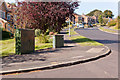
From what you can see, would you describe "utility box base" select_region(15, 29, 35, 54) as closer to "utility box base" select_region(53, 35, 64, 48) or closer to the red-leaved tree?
"utility box base" select_region(53, 35, 64, 48)

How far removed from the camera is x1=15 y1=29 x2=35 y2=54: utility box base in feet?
32.3

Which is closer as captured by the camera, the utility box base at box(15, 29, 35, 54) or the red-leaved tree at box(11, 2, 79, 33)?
the utility box base at box(15, 29, 35, 54)

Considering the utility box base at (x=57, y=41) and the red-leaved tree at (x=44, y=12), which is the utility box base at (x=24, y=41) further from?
the red-leaved tree at (x=44, y=12)

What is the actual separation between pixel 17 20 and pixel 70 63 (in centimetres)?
1144

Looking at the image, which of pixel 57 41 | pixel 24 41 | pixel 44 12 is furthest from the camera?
pixel 44 12

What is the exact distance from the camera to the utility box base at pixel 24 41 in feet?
32.3

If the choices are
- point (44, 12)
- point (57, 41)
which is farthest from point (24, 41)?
point (44, 12)

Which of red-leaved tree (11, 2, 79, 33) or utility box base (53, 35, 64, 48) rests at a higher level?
red-leaved tree (11, 2, 79, 33)

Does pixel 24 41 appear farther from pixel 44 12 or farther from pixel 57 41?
pixel 44 12

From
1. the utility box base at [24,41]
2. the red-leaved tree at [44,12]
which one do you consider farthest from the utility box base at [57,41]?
the utility box base at [24,41]

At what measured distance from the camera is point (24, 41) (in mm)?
10195

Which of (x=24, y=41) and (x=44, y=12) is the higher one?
(x=44, y=12)

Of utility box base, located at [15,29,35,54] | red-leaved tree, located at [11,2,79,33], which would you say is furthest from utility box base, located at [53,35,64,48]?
utility box base, located at [15,29,35,54]

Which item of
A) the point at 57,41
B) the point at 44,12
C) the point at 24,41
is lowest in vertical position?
the point at 57,41
